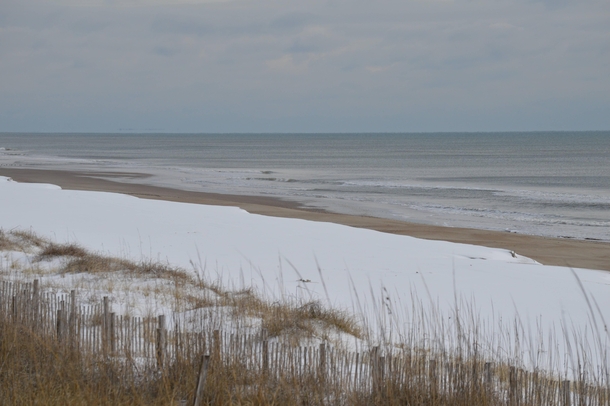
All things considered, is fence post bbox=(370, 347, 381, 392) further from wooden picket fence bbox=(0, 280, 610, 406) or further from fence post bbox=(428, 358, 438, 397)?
fence post bbox=(428, 358, 438, 397)

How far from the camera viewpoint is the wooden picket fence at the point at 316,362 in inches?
206

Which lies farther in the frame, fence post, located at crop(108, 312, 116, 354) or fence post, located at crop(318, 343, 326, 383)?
fence post, located at crop(108, 312, 116, 354)

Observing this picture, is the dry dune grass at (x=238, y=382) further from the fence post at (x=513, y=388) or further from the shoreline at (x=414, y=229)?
the shoreline at (x=414, y=229)

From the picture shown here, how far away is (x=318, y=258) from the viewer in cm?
1525

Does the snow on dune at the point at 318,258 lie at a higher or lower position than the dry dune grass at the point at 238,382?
lower

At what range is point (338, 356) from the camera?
601cm

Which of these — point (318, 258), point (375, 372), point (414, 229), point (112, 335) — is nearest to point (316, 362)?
point (375, 372)

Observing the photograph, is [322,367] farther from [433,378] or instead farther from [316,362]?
[433,378]

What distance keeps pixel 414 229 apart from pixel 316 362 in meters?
19.6

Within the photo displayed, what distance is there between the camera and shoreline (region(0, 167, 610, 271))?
65.6 feet

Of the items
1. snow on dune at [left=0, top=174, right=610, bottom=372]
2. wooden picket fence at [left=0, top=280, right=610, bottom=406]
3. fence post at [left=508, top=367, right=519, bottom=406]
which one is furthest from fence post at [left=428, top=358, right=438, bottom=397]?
snow on dune at [left=0, top=174, right=610, bottom=372]

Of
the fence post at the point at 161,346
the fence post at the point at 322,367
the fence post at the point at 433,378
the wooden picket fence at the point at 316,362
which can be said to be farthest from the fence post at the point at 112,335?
the fence post at the point at 433,378

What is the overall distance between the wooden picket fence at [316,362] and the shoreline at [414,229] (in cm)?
1073

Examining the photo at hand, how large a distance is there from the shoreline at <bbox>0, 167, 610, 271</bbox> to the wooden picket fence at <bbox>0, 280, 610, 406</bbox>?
10.7 metres
